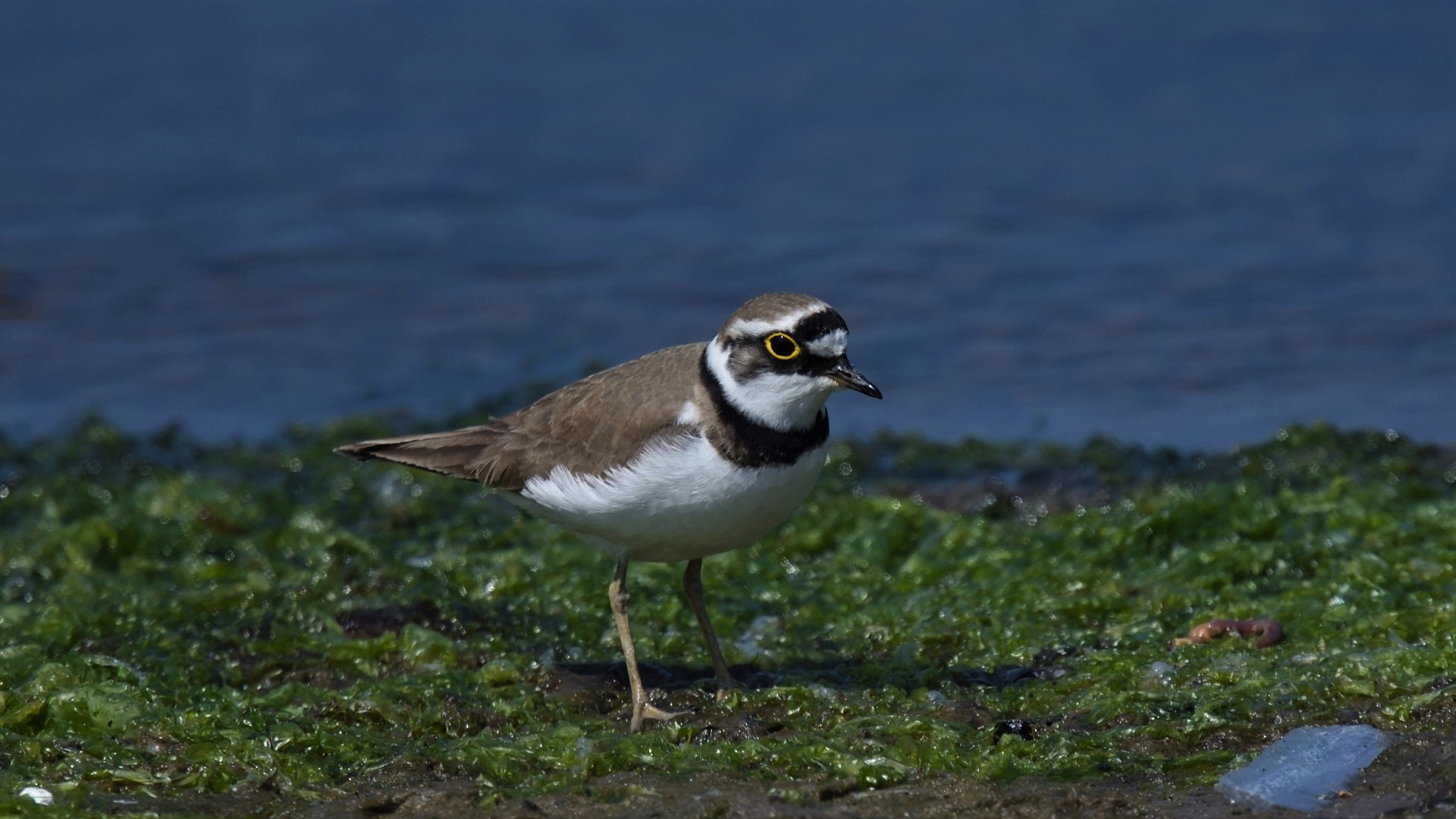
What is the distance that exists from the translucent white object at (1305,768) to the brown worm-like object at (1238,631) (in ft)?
3.26

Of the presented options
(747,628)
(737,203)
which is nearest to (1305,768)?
(747,628)

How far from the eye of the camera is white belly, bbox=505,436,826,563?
5.24 m

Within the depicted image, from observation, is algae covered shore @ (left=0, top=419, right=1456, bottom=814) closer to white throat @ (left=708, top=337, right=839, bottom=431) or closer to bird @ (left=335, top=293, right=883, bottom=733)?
bird @ (left=335, top=293, right=883, bottom=733)

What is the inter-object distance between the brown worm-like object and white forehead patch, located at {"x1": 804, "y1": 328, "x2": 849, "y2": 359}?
5.31 ft

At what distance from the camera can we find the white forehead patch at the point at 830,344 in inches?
209

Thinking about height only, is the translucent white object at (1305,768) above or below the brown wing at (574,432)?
below

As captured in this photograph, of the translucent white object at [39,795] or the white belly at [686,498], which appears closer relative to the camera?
the translucent white object at [39,795]

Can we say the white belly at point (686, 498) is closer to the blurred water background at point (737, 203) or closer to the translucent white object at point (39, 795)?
the translucent white object at point (39, 795)

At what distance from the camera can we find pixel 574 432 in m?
5.73

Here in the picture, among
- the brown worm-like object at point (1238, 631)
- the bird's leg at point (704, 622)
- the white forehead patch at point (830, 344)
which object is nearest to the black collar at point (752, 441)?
the white forehead patch at point (830, 344)

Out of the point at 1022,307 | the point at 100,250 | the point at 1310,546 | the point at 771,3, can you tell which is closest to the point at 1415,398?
the point at 1022,307

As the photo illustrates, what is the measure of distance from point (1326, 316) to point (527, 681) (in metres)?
7.48

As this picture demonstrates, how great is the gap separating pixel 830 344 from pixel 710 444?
520mm

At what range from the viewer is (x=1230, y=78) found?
14102 mm
